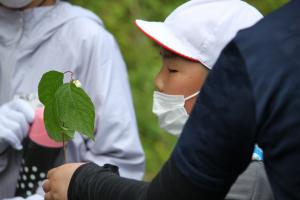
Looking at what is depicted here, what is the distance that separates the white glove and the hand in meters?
0.95

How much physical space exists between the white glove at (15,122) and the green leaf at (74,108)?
2.77 feet

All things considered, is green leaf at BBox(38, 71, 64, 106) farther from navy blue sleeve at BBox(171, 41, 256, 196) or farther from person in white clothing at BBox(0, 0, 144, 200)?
person in white clothing at BBox(0, 0, 144, 200)

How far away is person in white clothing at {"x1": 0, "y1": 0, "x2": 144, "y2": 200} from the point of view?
291 centimetres

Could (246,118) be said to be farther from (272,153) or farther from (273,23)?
(273,23)

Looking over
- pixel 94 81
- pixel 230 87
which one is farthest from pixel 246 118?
pixel 94 81

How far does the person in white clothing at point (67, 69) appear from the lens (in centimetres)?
291

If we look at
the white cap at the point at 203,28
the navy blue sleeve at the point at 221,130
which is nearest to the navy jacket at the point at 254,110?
Answer: the navy blue sleeve at the point at 221,130

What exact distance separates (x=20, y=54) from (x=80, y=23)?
29cm

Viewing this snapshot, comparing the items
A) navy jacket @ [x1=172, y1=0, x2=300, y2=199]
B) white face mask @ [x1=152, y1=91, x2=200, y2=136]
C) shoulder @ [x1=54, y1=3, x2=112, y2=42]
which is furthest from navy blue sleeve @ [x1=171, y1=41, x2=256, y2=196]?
shoulder @ [x1=54, y1=3, x2=112, y2=42]

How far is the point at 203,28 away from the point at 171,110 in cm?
32

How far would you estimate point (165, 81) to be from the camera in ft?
7.59

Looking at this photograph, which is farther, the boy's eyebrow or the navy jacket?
the boy's eyebrow

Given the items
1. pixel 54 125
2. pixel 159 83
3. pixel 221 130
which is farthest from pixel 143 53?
pixel 221 130

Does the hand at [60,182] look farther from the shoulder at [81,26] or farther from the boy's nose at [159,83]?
the shoulder at [81,26]
